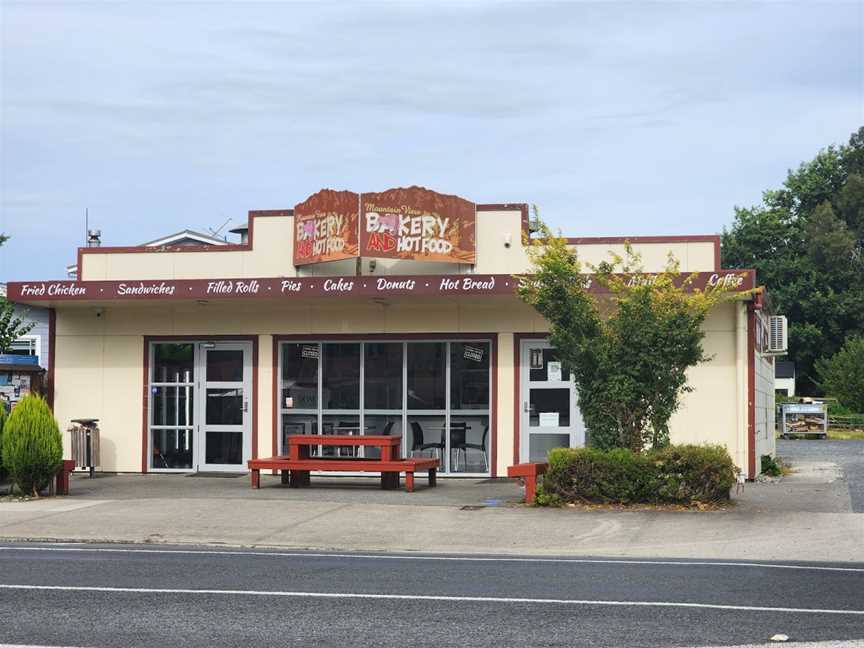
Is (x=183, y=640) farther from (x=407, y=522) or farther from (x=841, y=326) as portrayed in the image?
(x=841, y=326)

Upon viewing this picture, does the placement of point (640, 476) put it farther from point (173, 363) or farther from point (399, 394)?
point (173, 363)

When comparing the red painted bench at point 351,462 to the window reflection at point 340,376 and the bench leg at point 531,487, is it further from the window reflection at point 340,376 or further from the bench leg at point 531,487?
the window reflection at point 340,376

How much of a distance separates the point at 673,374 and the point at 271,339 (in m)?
8.20

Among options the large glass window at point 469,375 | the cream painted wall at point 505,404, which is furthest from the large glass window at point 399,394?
the cream painted wall at point 505,404

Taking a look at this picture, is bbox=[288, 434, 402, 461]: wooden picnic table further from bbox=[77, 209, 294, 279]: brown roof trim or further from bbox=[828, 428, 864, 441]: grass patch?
bbox=[828, 428, 864, 441]: grass patch

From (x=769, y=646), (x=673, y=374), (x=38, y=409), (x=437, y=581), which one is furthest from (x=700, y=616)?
(x=38, y=409)

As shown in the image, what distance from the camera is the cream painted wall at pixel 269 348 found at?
67.9ft

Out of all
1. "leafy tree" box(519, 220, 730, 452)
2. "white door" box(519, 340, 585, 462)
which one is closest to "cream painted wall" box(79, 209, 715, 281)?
"white door" box(519, 340, 585, 462)

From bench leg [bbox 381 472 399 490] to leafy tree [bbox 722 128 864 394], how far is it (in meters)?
48.1

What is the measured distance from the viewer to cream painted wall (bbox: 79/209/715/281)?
21127 millimetres

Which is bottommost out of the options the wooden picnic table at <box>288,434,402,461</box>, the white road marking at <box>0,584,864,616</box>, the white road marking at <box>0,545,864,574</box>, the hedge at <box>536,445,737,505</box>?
the white road marking at <box>0,545,864,574</box>

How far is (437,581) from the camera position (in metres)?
10.3

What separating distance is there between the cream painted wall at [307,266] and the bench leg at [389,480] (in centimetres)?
391

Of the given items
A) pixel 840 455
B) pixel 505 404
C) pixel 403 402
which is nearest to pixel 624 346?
pixel 505 404
